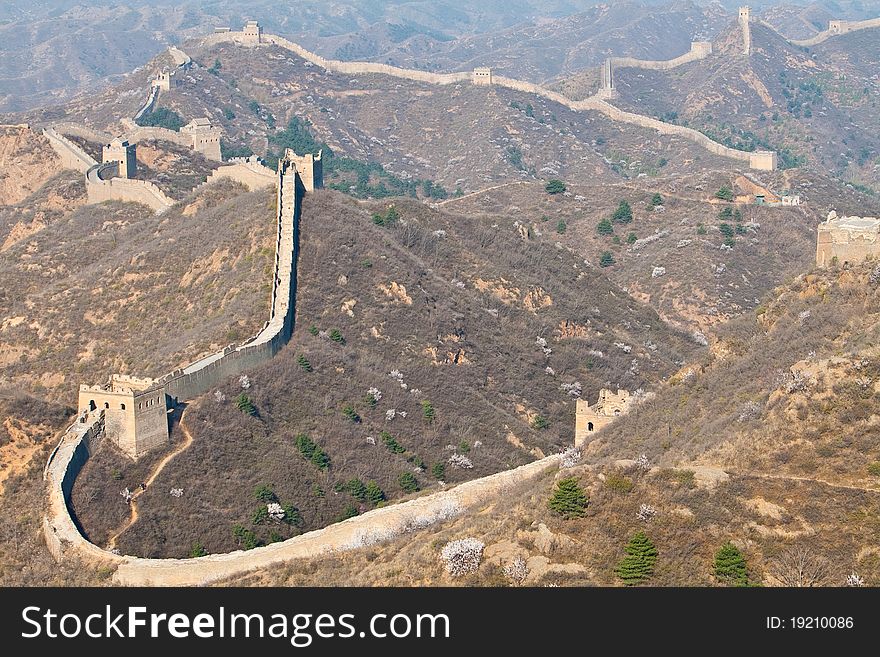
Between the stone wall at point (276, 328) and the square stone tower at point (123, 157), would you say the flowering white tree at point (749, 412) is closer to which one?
the stone wall at point (276, 328)

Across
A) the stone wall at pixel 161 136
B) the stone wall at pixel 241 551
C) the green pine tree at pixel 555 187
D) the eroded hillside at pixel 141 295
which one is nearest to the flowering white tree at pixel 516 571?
the stone wall at pixel 241 551

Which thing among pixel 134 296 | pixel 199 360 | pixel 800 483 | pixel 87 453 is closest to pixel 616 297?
pixel 134 296

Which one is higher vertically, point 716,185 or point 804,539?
point 804,539

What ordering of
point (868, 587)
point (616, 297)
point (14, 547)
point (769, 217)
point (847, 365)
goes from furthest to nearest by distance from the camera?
point (769, 217) → point (616, 297) → point (14, 547) → point (847, 365) → point (868, 587)

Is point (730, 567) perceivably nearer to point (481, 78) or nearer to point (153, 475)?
point (153, 475)

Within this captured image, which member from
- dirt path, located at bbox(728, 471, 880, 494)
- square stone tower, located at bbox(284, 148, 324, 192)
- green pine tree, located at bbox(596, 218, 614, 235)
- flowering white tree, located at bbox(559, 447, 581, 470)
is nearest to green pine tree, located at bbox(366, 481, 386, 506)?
flowering white tree, located at bbox(559, 447, 581, 470)

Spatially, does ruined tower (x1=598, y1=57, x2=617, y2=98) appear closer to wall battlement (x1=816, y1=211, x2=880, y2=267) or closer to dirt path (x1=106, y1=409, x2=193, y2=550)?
wall battlement (x1=816, y1=211, x2=880, y2=267)
